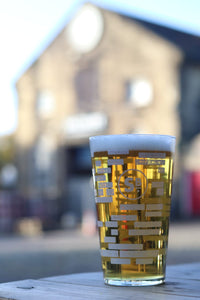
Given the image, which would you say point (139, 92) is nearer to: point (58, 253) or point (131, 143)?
point (58, 253)

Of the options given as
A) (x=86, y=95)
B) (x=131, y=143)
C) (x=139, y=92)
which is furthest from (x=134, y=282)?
(x=86, y=95)

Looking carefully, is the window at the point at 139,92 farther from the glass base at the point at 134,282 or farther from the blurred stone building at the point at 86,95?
the glass base at the point at 134,282

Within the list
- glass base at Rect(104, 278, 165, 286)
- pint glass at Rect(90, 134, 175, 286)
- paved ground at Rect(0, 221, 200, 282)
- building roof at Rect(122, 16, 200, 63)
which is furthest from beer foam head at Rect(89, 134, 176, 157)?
building roof at Rect(122, 16, 200, 63)

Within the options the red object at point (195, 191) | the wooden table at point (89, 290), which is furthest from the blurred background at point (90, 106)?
the wooden table at point (89, 290)

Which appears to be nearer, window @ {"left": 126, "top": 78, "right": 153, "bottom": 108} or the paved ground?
the paved ground

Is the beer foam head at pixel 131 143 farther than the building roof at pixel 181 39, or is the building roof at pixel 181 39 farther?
the building roof at pixel 181 39

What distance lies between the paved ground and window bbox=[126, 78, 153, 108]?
6394mm

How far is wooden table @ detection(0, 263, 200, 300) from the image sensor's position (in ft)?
4.35

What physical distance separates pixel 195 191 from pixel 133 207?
19.0 m

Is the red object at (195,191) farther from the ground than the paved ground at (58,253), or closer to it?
farther from the ground

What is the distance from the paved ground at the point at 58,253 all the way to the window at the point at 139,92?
21.0 ft

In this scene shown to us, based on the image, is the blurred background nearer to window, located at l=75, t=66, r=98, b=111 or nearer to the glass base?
window, located at l=75, t=66, r=98, b=111

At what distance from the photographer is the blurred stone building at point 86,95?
19953 mm

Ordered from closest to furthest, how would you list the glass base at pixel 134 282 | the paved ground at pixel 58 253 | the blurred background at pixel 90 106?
the glass base at pixel 134 282 < the paved ground at pixel 58 253 < the blurred background at pixel 90 106
